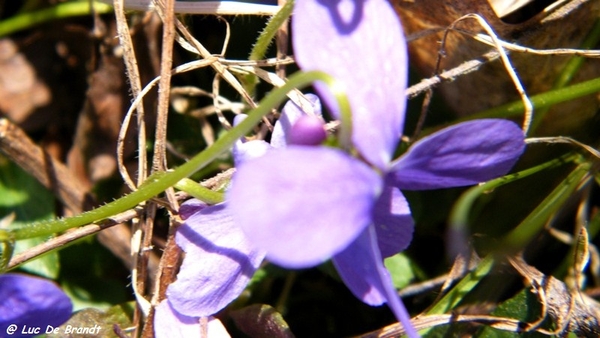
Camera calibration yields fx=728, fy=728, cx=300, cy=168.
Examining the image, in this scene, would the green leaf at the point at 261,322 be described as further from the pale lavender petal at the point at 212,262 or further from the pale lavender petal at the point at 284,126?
the pale lavender petal at the point at 284,126

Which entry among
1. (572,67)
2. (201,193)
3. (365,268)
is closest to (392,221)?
(365,268)

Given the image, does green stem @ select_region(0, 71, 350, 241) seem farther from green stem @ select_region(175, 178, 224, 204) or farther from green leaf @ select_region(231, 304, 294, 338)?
green leaf @ select_region(231, 304, 294, 338)

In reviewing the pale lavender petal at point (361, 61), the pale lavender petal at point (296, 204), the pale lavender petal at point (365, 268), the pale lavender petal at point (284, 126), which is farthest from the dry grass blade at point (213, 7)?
the pale lavender petal at point (296, 204)

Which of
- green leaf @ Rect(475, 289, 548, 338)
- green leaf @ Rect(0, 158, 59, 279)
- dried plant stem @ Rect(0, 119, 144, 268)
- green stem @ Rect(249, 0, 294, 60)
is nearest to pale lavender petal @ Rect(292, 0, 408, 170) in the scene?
green stem @ Rect(249, 0, 294, 60)

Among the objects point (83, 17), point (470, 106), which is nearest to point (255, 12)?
point (470, 106)

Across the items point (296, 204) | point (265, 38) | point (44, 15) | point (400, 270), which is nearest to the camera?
point (296, 204)

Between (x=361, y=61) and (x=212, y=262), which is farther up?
(x=361, y=61)

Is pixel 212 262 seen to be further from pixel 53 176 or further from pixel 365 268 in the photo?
pixel 53 176

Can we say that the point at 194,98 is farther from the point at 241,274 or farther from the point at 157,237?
the point at 241,274
